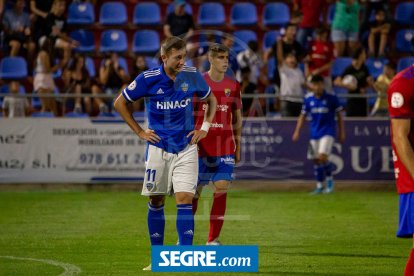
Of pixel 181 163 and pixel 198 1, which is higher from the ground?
pixel 198 1

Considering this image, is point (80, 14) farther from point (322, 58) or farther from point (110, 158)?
point (322, 58)

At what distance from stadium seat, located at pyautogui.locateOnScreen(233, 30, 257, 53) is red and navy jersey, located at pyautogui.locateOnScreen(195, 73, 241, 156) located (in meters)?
10.5

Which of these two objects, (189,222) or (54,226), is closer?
(189,222)

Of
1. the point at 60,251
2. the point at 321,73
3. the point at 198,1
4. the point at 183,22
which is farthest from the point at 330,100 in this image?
the point at 60,251

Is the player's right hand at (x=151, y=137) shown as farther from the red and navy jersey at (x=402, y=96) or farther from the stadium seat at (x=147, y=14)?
the stadium seat at (x=147, y=14)

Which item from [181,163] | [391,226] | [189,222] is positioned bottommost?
[391,226]

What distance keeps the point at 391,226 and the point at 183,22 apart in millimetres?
9115

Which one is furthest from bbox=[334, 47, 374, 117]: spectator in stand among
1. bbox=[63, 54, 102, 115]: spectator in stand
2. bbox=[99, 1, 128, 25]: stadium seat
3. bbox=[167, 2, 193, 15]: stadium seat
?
Result: bbox=[99, 1, 128, 25]: stadium seat

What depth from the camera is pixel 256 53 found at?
21094 millimetres

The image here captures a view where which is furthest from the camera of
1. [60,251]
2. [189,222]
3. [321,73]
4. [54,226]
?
[321,73]

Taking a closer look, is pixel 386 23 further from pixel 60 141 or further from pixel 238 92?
pixel 238 92

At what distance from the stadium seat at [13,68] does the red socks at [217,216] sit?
37.9ft

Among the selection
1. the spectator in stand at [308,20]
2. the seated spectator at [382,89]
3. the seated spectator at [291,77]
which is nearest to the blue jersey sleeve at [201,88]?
the seated spectator at [382,89]

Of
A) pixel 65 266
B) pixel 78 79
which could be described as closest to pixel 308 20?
pixel 78 79
